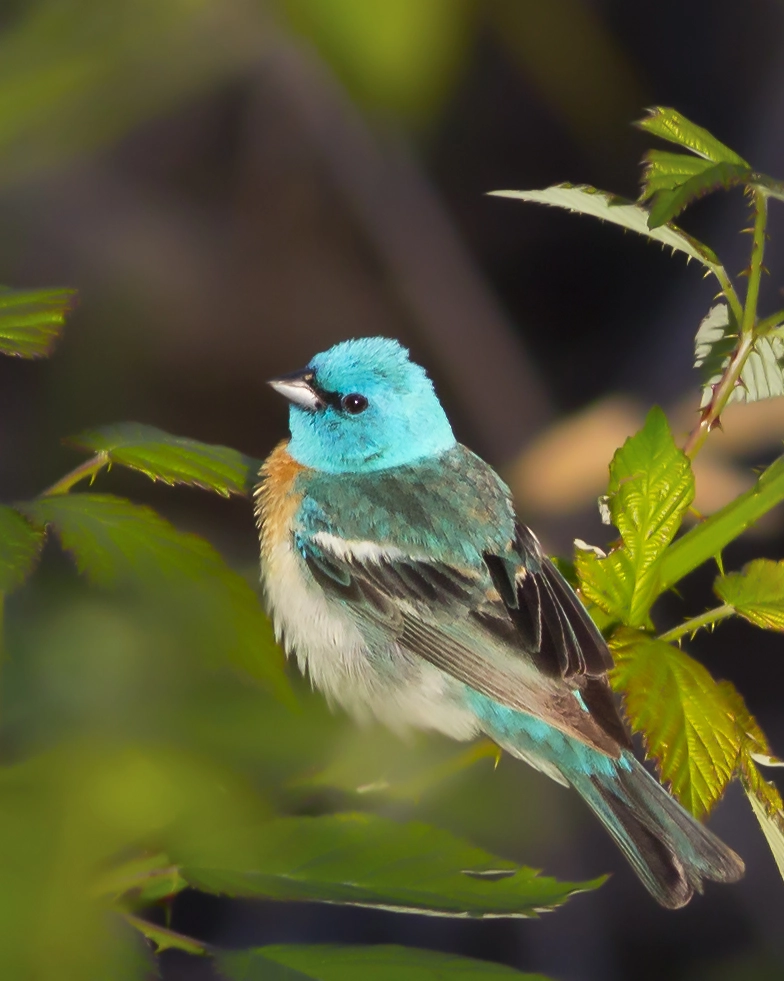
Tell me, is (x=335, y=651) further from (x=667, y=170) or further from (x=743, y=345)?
(x=667, y=170)

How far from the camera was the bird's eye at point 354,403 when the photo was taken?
2.40 m

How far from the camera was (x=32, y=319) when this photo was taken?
1.46 m

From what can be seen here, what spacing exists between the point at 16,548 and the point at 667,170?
94 cm

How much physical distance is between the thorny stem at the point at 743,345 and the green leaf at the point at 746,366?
0.02 meters

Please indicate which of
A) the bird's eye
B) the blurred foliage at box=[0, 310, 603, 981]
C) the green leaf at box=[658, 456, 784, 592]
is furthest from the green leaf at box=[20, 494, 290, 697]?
the bird's eye

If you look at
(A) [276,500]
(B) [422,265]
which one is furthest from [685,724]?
(B) [422,265]

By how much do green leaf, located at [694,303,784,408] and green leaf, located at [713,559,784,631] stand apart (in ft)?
0.93

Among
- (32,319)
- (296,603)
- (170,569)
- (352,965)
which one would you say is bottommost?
(296,603)

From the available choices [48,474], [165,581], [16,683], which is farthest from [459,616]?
[48,474]

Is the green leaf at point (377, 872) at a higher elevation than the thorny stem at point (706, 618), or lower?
lower

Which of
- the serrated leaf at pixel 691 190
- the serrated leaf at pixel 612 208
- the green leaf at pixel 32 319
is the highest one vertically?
the serrated leaf at pixel 691 190

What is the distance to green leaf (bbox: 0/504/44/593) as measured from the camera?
109cm

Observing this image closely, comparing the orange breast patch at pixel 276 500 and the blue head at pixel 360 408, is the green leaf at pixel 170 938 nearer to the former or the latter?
the orange breast patch at pixel 276 500

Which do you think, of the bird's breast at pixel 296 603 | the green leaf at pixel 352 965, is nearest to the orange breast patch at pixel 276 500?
the bird's breast at pixel 296 603
